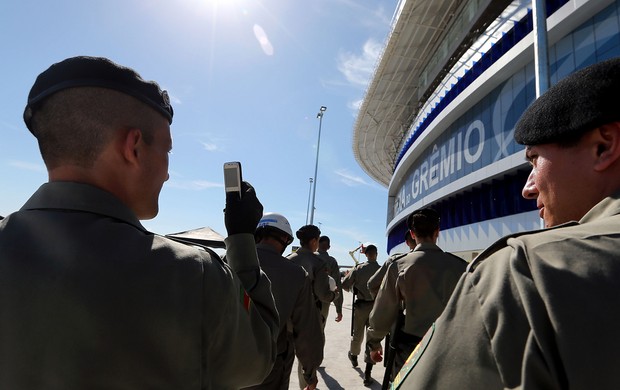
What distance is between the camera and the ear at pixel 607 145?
3.20ft

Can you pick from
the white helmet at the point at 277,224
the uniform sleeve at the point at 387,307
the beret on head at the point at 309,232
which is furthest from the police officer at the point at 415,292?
the beret on head at the point at 309,232

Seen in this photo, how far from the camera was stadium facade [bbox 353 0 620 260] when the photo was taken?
13531 mm

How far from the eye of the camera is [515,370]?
0.70 metres

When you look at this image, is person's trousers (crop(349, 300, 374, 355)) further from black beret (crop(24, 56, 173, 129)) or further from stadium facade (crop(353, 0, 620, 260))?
black beret (crop(24, 56, 173, 129))

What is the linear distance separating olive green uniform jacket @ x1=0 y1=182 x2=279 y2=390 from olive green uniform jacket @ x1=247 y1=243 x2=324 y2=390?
2.11m

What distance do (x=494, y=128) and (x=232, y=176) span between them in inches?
722

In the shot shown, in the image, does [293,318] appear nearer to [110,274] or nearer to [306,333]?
[306,333]

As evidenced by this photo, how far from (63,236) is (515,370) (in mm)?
1166

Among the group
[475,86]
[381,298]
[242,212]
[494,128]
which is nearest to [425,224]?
[381,298]

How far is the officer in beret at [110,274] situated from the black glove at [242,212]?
0.13 meters

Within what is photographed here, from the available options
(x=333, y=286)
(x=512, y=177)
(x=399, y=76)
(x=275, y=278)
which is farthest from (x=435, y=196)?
(x=275, y=278)

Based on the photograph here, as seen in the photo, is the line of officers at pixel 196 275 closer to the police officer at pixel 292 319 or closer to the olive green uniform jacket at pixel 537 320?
the olive green uniform jacket at pixel 537 320

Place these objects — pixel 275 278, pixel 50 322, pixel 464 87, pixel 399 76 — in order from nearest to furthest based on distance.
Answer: pixel 50 322
pixel 275 278
pixel 464 87
pixel 399 76

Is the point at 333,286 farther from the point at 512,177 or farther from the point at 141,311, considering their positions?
the point at 512,177
